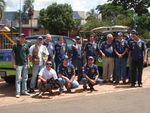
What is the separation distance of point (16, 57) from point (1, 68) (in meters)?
1.18

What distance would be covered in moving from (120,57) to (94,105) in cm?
417

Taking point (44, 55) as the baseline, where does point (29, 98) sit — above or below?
below

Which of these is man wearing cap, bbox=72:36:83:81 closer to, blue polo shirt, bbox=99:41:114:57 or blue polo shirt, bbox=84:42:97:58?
blue polo shirt, bbox=84:42:97:58

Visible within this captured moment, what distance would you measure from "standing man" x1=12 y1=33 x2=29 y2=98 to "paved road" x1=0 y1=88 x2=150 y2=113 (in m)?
1.15

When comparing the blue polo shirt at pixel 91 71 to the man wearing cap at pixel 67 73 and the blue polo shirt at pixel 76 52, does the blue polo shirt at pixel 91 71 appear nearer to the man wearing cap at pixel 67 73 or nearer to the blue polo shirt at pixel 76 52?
Answer: the man wearing cap at pixel 67 73

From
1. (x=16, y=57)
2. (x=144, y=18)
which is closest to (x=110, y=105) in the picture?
(x=16, y=57)

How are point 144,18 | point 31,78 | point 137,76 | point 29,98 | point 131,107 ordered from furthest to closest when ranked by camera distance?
point 144,18 → point 137,76 → point 31,78 → point 29,98 → point 131,107

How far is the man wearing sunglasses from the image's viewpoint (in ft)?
38.0

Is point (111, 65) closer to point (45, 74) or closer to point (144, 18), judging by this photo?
point (45, 74)

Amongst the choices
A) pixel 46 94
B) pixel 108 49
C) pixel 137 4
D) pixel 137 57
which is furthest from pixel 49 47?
pixel 137 4

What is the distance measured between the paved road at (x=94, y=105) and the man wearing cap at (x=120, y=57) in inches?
89.4

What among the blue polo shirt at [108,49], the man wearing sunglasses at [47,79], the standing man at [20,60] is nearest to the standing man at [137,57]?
the blue polo shirt at [108,49]

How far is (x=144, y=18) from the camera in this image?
56.5m

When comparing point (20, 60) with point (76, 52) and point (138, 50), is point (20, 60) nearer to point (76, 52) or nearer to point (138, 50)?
point (76, 52)
